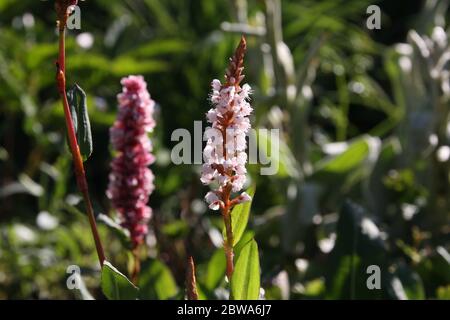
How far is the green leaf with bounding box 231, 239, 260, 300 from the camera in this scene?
3.56 feet

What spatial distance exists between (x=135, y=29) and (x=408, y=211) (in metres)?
1.33

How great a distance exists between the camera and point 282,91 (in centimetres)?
208

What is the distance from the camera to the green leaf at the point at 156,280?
4.81ft

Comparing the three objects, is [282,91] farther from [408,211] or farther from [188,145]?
[408,211]

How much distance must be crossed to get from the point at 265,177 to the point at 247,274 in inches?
49.2

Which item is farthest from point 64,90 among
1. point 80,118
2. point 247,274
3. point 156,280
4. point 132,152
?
point 156,280

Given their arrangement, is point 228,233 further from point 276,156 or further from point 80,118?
point 276,156

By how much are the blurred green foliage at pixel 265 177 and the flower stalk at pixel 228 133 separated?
0.22m

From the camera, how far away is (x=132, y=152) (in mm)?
1264

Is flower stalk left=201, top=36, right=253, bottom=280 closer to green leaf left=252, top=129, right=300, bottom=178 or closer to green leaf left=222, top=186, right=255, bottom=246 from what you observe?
green leaf left=222, top=186, right=255, bottom=246

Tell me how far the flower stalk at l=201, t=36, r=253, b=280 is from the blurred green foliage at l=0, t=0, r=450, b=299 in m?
0.22
